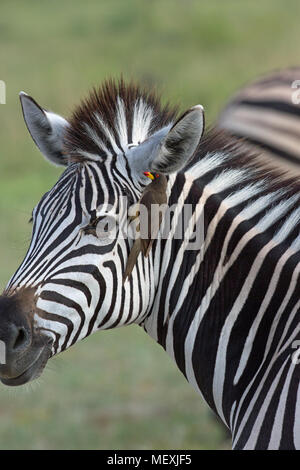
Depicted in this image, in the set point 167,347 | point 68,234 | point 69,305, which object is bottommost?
point 167,347

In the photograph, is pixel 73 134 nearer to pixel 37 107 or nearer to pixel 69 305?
pixel 37 107

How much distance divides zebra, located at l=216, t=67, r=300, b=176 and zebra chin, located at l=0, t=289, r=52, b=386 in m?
4.15

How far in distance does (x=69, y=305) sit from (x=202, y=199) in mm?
691

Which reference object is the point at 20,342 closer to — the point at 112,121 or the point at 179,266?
the point at 179,266

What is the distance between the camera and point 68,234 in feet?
10.5

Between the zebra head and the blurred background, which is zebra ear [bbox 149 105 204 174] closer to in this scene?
the zebra head

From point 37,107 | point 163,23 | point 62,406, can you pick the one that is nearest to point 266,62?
point 163,23

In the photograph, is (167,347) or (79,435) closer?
(167,347)

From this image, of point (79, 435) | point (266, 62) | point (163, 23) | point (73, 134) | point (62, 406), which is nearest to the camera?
point (73, 134)

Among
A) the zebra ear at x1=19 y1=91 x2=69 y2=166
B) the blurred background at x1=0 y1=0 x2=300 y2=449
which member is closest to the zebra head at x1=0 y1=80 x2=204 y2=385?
the zebra ear at x1=19 y1=91 x2=69 y2=166

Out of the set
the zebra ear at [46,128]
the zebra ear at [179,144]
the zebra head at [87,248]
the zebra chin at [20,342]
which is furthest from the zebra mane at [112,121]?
the zebra chin at [20,342]

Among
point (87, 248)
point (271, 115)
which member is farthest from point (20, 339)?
point (271, 115)

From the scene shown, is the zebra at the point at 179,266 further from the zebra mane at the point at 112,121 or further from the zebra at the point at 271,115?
the zebra at the point at 271,115

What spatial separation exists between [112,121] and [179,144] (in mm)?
394
